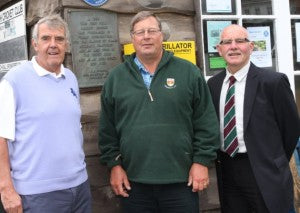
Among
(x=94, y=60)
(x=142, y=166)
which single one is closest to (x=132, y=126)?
(x=142, y=166)

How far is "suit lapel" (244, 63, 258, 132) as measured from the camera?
9.82 feet

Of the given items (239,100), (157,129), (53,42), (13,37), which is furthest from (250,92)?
(13,37)

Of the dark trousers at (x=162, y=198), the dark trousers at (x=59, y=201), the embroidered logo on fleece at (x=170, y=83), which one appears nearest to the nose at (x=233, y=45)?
the embroidered logo on fleece at (x=170, y=83)

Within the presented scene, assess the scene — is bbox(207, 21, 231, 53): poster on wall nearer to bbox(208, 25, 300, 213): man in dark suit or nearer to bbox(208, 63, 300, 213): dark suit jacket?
bbox(208, 25, 300, 213): man in dark suit

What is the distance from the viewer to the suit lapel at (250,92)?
2.99 meters

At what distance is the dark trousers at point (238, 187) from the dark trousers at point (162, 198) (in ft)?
1.16

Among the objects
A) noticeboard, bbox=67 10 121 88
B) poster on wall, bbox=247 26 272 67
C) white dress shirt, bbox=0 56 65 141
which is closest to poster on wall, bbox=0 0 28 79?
noticeboard, bbox=67 10 121 88

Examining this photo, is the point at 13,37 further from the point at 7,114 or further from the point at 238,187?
the point at 238,187

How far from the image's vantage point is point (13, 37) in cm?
382

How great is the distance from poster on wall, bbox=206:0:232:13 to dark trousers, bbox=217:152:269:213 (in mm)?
1297

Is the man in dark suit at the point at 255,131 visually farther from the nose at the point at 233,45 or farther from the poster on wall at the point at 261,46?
the poster on wall at the point at 261,46

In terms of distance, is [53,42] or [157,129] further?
[157,129]

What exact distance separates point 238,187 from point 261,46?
1.51 m

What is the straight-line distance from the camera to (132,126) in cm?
281
